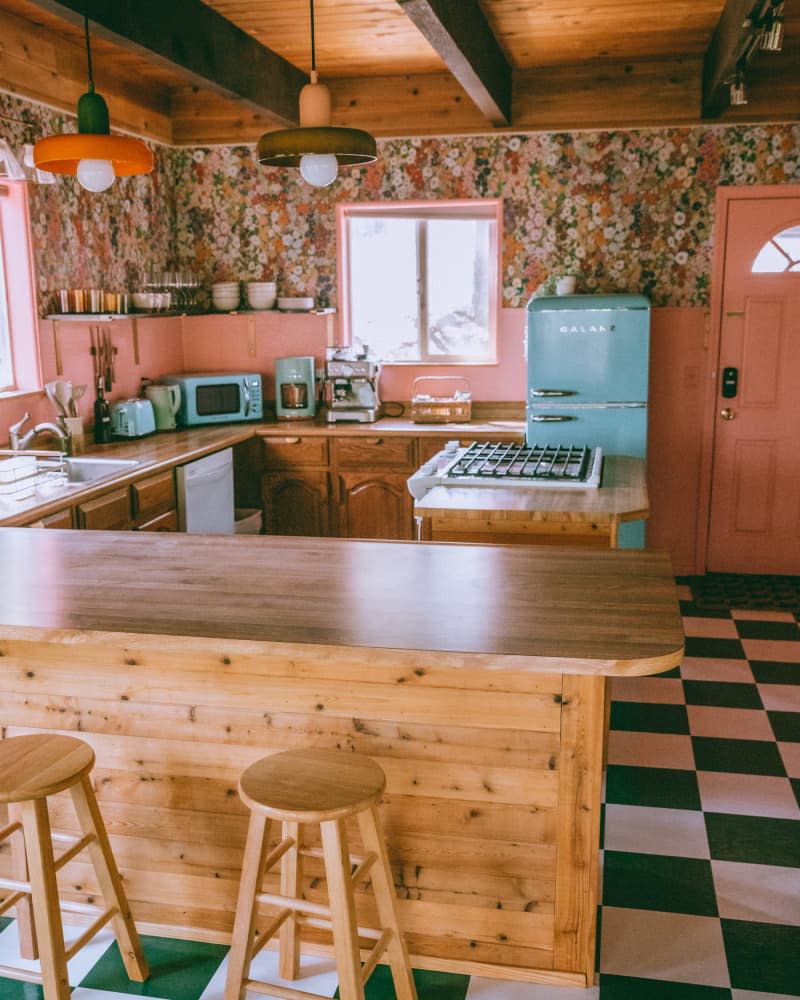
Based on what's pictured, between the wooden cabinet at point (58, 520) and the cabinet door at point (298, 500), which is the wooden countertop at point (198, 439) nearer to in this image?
the wooden cabinet at point (58, 520)

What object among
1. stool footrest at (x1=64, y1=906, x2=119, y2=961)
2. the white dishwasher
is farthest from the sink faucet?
stool footrest at (x1=64, y1=906, x2=119, y2=961)

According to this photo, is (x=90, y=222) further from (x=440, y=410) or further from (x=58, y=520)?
A: (x=440, y=410)

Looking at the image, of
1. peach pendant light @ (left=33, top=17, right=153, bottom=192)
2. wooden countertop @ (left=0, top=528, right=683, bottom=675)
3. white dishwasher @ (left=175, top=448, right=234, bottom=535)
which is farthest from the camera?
white dishwasher @ (left=175, top=448, right=234, bottom=535)

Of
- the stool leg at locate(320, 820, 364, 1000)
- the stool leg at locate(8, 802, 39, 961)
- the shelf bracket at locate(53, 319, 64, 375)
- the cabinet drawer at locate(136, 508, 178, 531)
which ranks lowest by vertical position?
the stool leg at locate(8, 802, 39, 961)

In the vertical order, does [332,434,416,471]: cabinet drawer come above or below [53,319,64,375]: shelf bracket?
below

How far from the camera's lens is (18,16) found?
4.40 meters

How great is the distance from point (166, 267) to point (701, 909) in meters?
4.96

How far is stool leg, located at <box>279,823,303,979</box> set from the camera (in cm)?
218

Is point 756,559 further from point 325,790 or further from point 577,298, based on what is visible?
point 325,790

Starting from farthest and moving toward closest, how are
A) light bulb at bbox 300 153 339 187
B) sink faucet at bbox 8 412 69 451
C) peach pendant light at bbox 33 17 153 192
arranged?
sink faucet at bbox 8 412 69 451 → light bulb at bbox 300 153 339 187 → peach pendant light at bbox 33 17 153 192

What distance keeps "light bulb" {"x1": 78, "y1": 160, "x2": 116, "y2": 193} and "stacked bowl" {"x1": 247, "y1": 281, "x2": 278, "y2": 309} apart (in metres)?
3.34

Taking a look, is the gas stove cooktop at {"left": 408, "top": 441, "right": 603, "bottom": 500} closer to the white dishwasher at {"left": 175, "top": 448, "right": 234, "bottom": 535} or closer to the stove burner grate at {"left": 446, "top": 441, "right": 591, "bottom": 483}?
the stove burner grate at {"left": 446, "top": 441, "right": 591, "bottom": 483}

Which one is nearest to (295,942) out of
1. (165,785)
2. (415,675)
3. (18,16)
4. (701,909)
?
(165,785)

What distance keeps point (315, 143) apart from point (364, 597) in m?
1.28
